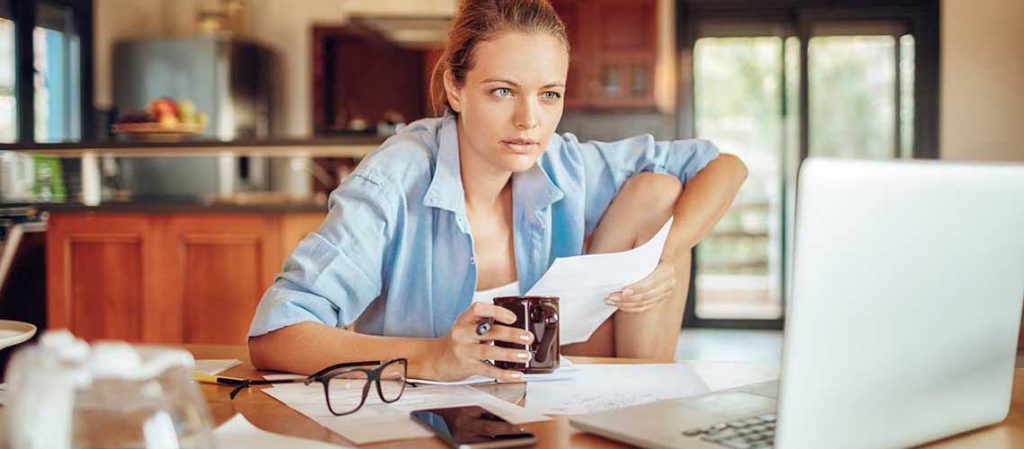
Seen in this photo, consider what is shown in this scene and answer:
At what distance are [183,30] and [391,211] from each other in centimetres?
594

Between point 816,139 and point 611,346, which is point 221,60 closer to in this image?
point 816,139

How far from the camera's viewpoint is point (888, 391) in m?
0.81

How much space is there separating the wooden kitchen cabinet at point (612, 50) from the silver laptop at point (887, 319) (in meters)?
5.40

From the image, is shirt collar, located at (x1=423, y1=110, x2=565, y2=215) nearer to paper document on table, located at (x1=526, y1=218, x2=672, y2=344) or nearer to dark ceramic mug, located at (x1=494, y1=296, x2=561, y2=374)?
paper document on table, located at (x1=526, y1=218, x2=672, y2=344)

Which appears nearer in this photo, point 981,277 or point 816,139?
point 981,277

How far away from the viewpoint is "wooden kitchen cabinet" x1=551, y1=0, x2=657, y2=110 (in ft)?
20.6

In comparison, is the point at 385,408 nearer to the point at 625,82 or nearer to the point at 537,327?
the point at 537,327

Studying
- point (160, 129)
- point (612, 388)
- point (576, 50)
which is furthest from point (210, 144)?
point (576, 50)

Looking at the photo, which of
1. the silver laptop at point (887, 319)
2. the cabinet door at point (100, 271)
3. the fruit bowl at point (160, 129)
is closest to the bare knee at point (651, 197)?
the silver laptop at point (887, 319)

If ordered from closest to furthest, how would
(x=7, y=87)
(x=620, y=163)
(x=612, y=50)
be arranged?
(x=620, y=163) < (x=7, y=87) < (x=612, y=50)

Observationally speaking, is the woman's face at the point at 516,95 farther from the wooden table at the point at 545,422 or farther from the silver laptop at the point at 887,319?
the silver laptop at the point at 887,319

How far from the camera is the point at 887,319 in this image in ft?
2.58

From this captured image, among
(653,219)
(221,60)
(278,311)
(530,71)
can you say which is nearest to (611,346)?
(653,219)

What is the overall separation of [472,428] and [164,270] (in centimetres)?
268
